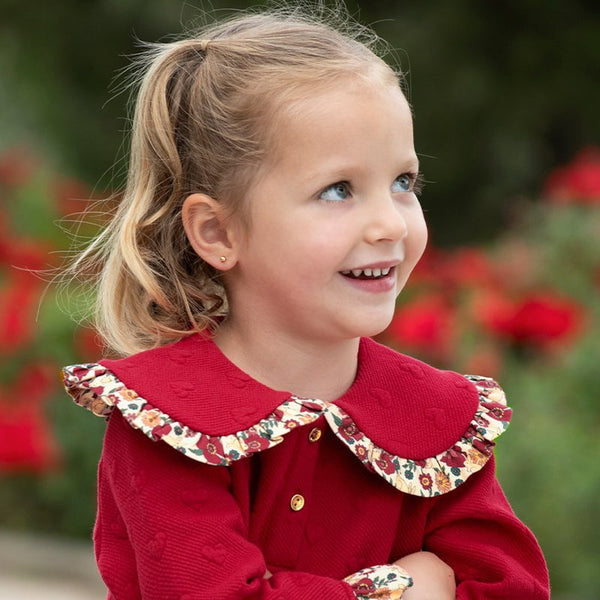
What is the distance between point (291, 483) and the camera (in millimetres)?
2020

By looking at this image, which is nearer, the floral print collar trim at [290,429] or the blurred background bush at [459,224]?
the floral print collar trim at [290,429]

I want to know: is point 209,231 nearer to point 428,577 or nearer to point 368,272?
point 368,272

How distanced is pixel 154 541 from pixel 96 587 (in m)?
3.31

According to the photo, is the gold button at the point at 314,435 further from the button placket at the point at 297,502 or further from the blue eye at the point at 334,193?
the blue eye at the point at 334,193

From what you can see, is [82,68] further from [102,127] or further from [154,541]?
[154,541]

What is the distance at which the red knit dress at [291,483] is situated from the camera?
191 cm

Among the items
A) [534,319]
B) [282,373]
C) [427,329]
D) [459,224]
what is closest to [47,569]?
[427,329]

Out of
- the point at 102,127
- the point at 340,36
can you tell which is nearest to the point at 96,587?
the point at 340,36

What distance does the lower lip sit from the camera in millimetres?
1984

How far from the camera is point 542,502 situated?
3928mm

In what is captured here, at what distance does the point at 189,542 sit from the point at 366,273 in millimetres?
491

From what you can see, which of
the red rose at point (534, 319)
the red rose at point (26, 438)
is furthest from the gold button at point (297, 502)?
the red rose at point (26, 438)

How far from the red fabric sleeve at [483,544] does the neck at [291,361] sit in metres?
0.27

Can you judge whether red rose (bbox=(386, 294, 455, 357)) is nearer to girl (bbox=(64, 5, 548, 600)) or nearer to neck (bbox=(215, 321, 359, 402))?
girl (bbox=(64, 5, 548, 600))
